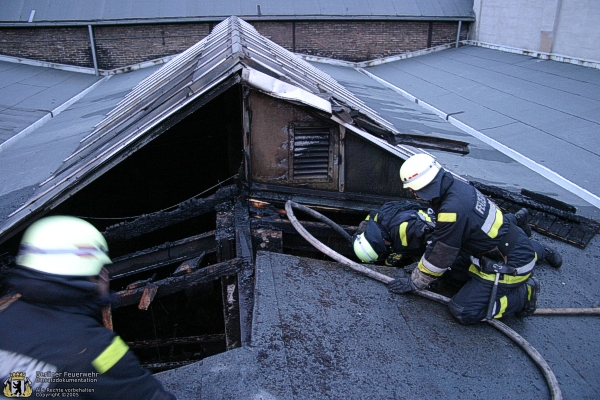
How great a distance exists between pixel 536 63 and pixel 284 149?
10.3 metres

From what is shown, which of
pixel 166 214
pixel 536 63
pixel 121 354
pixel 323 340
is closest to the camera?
pixel 121 354

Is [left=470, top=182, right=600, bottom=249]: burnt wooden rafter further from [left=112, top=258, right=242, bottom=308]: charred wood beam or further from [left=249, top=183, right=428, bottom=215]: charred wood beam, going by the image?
[left=112, top=258, right=242, bottom=308]: charred wood beam

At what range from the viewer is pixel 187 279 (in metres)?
3.97

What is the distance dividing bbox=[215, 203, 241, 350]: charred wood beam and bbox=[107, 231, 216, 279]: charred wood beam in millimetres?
217

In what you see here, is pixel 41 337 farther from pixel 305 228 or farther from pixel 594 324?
pixel 594 324

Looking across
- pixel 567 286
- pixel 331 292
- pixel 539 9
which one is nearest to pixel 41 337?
pixel 331 292

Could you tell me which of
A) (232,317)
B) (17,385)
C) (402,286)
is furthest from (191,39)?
(17,385)

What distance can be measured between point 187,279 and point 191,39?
1251 cm

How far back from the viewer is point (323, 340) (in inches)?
130

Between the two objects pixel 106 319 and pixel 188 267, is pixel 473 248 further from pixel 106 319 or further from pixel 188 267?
pixel 106 319

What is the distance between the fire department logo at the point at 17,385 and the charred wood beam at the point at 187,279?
2081mm

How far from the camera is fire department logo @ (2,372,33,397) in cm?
182

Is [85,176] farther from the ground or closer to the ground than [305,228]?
farther from the ground

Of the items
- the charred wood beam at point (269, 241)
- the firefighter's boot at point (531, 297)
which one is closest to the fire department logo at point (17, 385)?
the charred wood beam at point (269, 241)
